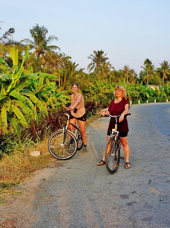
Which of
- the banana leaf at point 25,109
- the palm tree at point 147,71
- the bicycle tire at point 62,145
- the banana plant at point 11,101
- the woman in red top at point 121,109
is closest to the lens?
the woman in red top at point 121,109

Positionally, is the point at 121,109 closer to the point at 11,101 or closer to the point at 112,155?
the point at 112,155

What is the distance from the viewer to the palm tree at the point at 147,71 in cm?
9983

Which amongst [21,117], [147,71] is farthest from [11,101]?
[147,71]

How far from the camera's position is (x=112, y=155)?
20.2 feet

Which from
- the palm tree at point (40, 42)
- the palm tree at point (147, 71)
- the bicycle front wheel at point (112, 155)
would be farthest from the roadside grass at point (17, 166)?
the palm tree at point (147, 71)

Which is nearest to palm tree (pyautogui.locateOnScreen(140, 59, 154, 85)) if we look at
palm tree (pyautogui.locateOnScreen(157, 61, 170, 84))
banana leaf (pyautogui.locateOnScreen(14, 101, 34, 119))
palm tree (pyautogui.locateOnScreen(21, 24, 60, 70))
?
palm tree (pyautogui.locateOnScreen(157, 61, 170, 84))

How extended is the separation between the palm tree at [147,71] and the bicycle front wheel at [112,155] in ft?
304

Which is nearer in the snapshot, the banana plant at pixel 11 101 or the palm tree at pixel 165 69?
the banana plant at pixel 11 101

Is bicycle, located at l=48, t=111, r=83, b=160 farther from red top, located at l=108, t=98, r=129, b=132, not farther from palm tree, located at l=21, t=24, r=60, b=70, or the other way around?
palm tree, located at l=21, t=24, r=60, b=70

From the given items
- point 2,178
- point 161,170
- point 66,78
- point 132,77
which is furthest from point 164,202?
point 132,77

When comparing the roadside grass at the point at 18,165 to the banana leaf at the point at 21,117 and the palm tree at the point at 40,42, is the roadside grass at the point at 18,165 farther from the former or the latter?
the palm tree at the point at 40,42

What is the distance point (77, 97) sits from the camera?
7742mm

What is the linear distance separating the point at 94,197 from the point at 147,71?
98.0 meters

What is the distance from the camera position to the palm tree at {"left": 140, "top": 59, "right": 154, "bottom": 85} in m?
99.8
